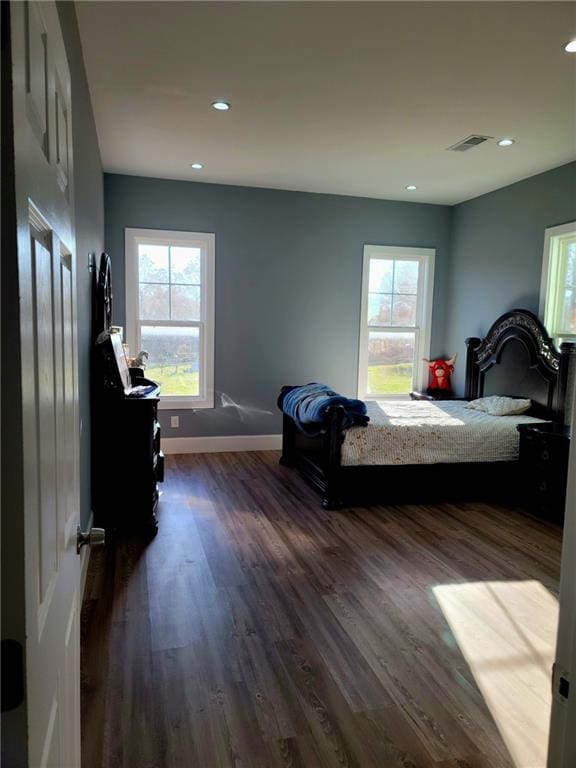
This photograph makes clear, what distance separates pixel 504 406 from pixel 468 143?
87.8 inches

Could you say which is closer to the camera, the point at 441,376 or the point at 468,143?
the point at 468,143

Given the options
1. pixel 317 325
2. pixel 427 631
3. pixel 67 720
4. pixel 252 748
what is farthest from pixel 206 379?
pixel 67 720

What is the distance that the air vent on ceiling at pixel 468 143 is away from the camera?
3.85 metres

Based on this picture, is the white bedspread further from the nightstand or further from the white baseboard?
the white baseboard

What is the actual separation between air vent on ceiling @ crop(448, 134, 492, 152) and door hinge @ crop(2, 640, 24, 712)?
422 centimetres

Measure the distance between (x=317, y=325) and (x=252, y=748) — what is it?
176 inches

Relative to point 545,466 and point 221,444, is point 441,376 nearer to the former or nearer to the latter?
point 545,466

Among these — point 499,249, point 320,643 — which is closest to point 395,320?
point 499,249

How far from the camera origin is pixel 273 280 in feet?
18.2

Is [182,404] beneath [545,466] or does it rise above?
above

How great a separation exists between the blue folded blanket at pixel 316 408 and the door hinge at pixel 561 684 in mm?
2916

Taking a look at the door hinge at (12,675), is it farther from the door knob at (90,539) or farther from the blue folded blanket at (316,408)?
the blue folded blanket at (316,408)

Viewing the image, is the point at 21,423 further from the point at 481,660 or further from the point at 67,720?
the point at 481,660

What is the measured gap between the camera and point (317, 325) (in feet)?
18.7
